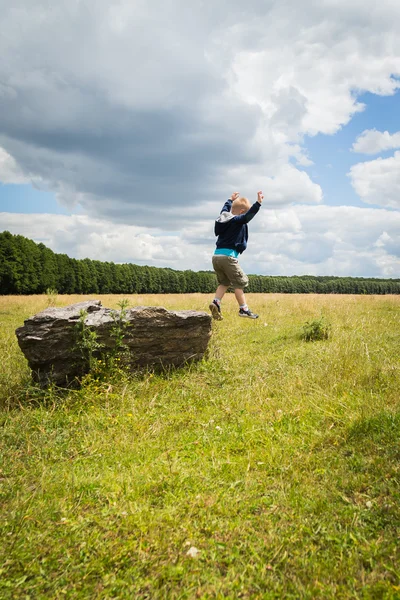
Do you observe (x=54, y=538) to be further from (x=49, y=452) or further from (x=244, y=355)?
(x=244, y=355)

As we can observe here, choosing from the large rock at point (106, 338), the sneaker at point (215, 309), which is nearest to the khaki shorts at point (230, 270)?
the sneaker at point (215, 309)

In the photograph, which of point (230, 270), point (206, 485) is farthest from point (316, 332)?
point (206, 485)

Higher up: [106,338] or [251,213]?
[251,213]

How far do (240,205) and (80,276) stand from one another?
1746 inches

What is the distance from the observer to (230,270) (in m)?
8.63

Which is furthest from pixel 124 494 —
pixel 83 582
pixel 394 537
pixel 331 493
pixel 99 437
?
pixel 394 537

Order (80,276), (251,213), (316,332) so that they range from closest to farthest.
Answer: (316,332) → (251,213) → (80,276)

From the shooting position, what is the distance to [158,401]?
5.02m

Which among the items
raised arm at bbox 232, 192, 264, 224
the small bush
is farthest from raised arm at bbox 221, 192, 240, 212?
the small bush

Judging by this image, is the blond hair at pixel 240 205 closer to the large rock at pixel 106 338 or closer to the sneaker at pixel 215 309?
Answer: the sneaker at pixel 215 309

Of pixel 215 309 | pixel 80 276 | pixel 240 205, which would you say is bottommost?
pixel 215 309

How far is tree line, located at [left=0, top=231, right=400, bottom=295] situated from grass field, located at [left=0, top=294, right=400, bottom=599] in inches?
990

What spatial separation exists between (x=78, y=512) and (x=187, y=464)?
105 centimetres

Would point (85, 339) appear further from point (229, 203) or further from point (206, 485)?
point (229, 203)
